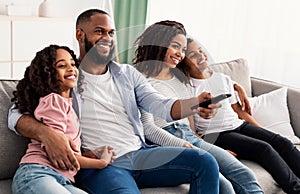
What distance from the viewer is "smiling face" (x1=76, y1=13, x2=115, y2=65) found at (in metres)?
1.82

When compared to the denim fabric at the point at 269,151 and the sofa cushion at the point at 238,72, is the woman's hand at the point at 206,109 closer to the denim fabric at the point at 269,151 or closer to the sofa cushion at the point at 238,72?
the denim fabric at the point at 269,151

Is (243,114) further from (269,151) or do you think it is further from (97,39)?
(97,39)

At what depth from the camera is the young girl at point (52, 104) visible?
1.64 metres

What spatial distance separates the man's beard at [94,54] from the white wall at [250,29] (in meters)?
2.14

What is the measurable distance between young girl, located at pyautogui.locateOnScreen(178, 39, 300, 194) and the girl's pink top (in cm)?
44

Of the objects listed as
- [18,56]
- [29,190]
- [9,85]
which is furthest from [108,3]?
A: [29,190]

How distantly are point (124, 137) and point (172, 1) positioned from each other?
2.66 metres

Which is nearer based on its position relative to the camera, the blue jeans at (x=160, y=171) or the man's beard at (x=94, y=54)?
the blue jeans at (x=160, y=171)

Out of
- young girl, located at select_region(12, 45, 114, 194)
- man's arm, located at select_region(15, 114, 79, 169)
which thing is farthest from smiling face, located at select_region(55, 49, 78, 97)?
man's arm, located at select_region(15, 114, 79, 169)

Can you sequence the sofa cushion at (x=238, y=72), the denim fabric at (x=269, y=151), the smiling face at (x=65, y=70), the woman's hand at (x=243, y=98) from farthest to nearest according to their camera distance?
the sofa cushion at (x=238, y=72) < the woman's hand at (x=243, y=98) < the denim fabric at (x=269, y=151) < the smiling face at (x=65, y=70)

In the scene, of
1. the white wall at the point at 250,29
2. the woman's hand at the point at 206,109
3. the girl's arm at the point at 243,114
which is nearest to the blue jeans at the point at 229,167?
the woman's hand at the point at 206,109

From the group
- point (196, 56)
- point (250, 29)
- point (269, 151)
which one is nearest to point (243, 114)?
point (269, 151)

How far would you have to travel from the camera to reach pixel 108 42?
181 cm

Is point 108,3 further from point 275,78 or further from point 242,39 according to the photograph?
point 275,78
